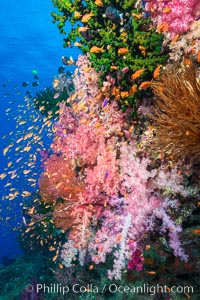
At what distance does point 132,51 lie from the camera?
504 centimetres

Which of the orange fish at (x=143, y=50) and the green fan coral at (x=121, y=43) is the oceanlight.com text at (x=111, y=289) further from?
the orange fish at (x=143, y=50)

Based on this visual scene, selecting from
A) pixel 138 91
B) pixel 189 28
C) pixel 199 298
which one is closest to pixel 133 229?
pixel 199 298

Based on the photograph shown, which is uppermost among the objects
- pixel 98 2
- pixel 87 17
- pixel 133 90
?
pixel 98 2

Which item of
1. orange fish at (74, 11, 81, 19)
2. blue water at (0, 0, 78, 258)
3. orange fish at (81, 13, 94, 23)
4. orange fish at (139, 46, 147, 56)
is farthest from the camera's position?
blue water at (0, 0, 78, 258)

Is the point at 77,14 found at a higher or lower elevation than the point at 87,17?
higher

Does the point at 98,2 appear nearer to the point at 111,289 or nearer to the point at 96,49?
the point at 96,49

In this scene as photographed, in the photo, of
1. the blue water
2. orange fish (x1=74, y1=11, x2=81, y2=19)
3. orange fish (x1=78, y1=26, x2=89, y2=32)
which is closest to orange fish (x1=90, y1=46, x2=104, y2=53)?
orange fish (x1=78, y1=26, x2=89, y2=32)

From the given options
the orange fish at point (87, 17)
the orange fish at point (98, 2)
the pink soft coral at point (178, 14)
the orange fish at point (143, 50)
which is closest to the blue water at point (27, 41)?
the orange fish at point (87, 17)

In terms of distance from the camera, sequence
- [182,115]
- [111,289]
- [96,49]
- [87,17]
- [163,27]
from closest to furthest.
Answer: [182,115], [163,27], [96,49], [87,17], [111,289]

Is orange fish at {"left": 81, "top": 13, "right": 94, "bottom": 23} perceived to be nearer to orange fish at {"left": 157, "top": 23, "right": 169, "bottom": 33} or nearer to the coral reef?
orange fish at {"left": 157, "top": 23, "right": 169, "bottom": 33}

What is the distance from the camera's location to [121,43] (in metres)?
5.08

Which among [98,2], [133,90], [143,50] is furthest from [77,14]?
[133,90]

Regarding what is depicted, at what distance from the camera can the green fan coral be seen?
16.1 ft

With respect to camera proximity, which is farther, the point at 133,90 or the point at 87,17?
the point at 87,17
